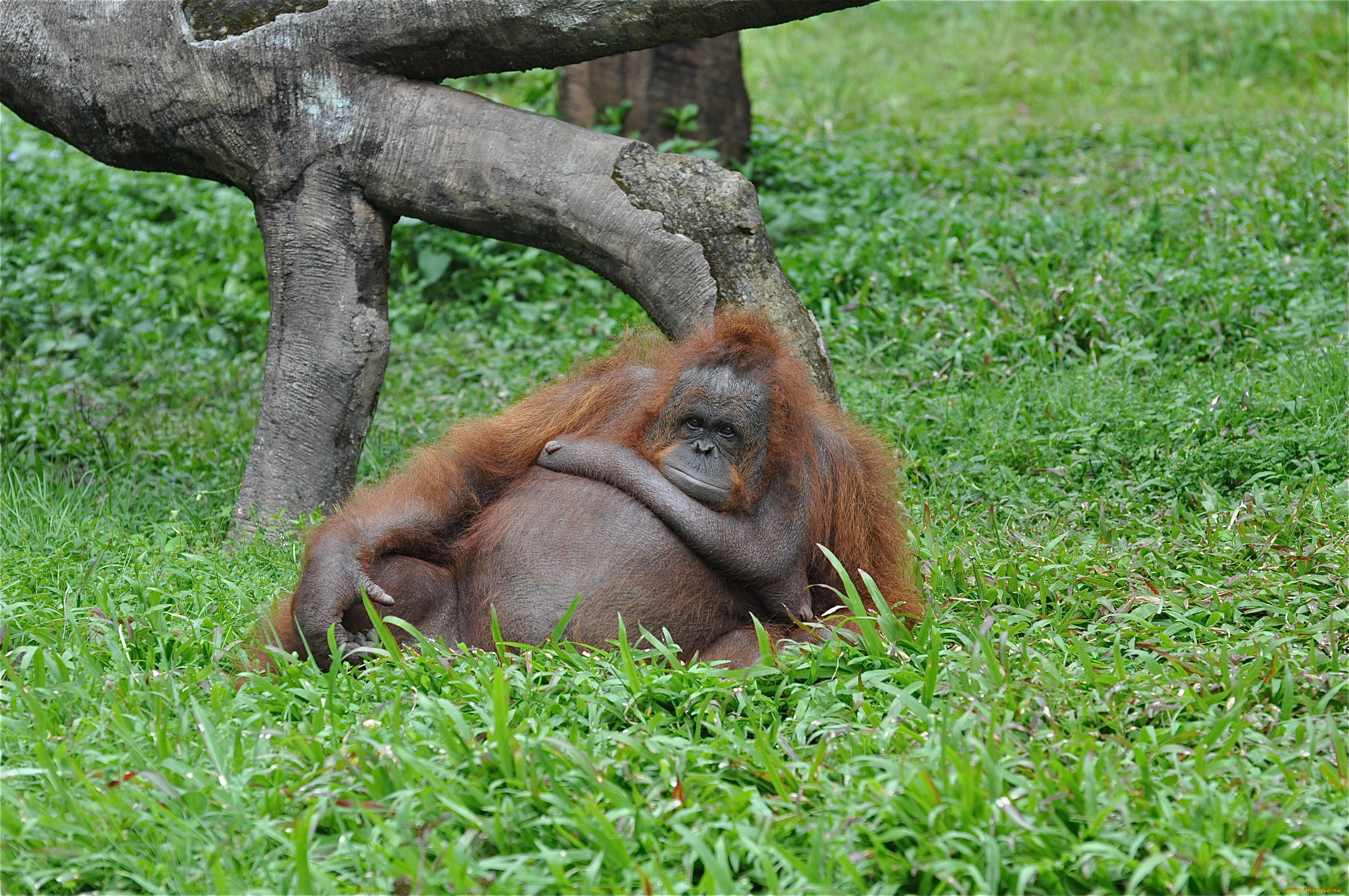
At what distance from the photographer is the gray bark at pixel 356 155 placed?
129 inches

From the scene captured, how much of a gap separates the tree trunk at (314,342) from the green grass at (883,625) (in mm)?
295

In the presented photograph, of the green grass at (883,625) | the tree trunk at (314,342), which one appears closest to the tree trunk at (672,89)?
the green grass at (883,625)

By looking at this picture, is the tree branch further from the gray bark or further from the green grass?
the green grass

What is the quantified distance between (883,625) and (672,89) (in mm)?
4607

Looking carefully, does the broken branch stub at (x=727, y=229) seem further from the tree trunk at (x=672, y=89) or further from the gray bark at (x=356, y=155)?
the tree trunk at (x=672, y=89)

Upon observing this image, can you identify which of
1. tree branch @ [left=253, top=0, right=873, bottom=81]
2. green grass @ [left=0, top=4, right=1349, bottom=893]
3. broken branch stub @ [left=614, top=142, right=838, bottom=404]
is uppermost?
tree branch @ [left=253, top=0, right=873, bottom=81]

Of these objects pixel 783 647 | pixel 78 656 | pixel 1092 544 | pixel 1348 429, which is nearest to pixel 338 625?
pixel 78 656

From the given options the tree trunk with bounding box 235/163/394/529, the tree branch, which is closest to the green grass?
the tree trunk with bounding box 235/163/394/529

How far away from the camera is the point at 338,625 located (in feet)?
8.24

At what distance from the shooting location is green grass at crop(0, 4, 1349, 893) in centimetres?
181

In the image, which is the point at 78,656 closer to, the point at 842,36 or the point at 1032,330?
the point at 1032,330

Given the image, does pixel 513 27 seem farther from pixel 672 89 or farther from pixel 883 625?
pixel 672 89

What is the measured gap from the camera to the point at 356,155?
343 cm

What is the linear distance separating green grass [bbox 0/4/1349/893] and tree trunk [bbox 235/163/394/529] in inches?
11.6
